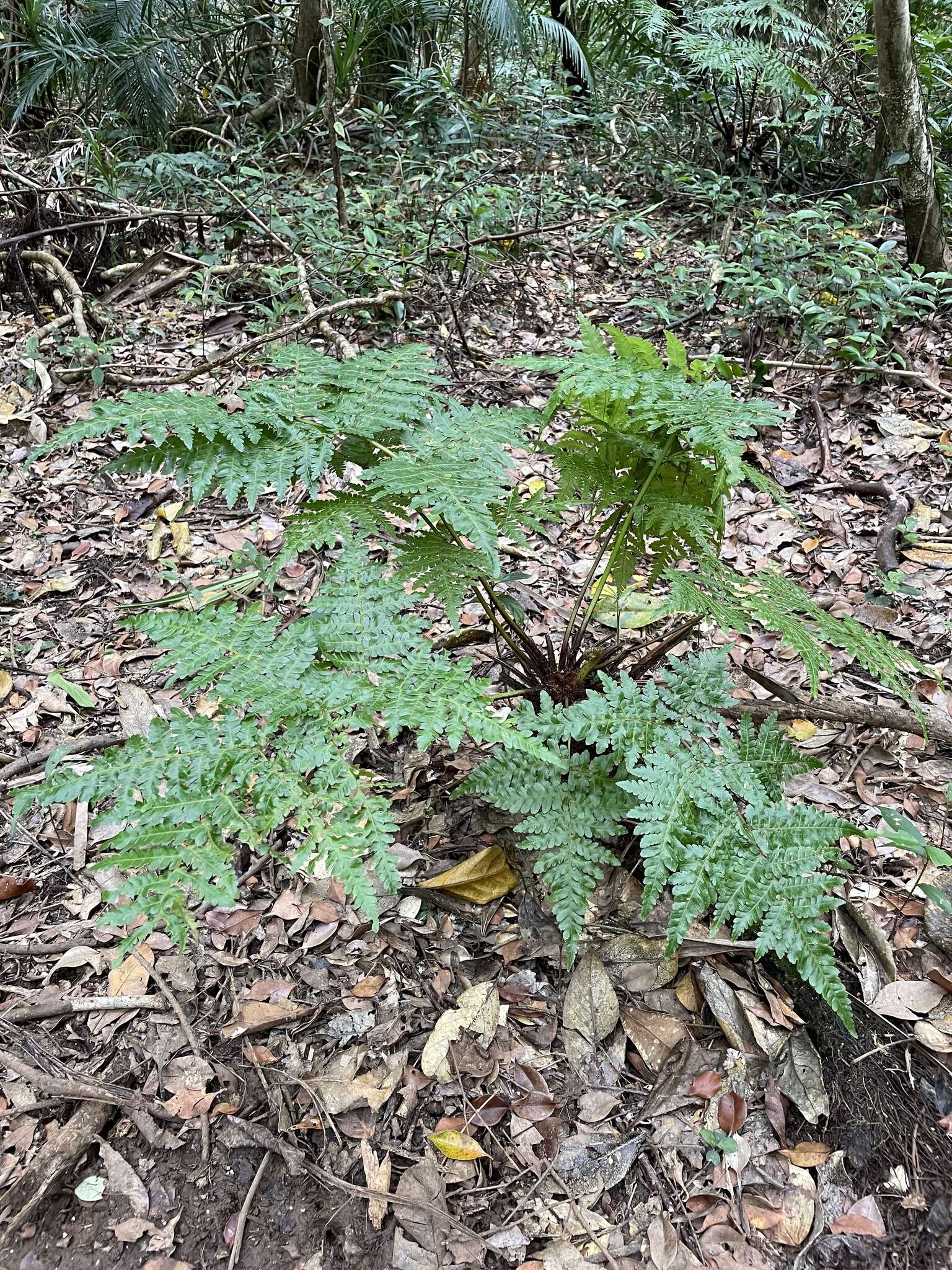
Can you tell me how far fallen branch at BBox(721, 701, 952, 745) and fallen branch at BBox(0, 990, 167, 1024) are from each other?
1.64m

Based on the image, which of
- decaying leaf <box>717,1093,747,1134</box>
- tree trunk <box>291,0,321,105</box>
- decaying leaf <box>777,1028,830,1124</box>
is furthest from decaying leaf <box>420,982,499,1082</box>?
tree trunk <box>291,0,321,105</box>

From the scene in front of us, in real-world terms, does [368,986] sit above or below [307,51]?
below

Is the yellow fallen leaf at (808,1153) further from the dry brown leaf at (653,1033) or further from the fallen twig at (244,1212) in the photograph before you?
the fallen twig at (244,1212)

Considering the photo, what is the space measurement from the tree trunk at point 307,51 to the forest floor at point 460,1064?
5893 mm

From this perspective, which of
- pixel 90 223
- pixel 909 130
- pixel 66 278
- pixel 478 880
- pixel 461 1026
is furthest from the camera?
pixel 66 278

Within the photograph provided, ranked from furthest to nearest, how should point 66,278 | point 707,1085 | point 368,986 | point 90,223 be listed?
point 66,278
point 90,223
point 368,986
point 707,1085

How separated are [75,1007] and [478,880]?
1.02m

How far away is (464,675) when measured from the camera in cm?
173

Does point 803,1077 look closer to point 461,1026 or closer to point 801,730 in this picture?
point 461,1026

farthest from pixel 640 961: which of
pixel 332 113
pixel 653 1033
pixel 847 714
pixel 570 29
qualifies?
pixel 570 29

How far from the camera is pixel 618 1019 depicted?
195cm

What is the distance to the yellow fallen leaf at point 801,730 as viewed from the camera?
8.32ft

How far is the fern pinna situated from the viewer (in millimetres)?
1546

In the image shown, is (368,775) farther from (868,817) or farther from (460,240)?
(460,240)
